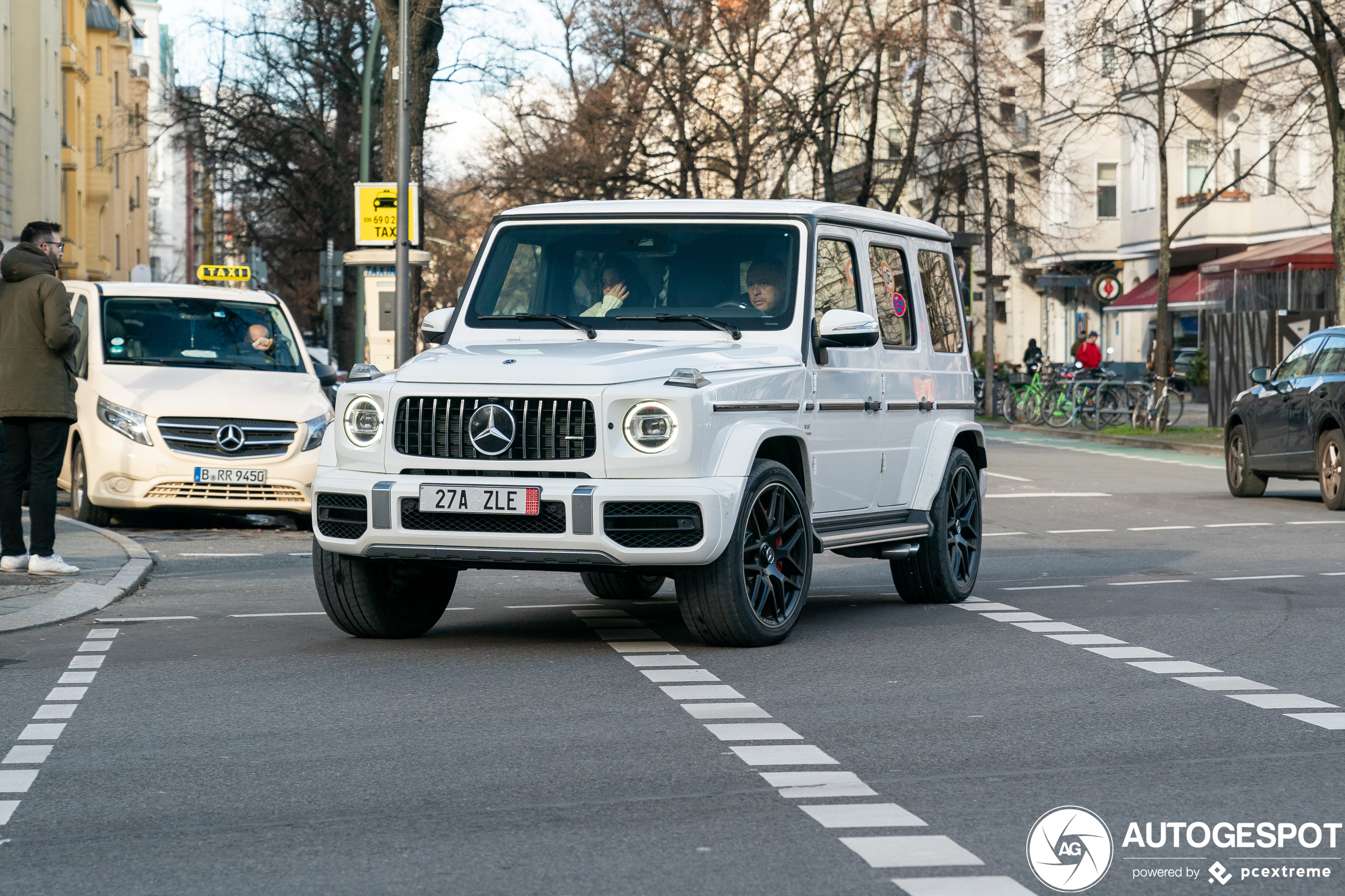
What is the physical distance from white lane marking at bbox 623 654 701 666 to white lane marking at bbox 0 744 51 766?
2.63 metres

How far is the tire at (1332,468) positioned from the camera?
722 inches

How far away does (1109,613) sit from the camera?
10383 mm

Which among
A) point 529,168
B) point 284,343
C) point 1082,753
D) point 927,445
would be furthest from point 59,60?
point 1082,753

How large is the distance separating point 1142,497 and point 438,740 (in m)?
15.0

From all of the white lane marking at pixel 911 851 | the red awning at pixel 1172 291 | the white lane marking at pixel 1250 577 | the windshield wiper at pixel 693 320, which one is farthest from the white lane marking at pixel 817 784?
the red awning at pixel 1172 291

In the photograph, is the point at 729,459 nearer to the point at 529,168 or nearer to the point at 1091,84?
the point at 529,168

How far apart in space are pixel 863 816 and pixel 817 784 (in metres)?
0.45

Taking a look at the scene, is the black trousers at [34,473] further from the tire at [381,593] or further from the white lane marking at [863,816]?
the white lane marking at [863,816]

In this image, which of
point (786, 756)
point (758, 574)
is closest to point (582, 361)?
point (758, 574)

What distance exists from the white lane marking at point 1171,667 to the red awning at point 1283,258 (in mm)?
29236

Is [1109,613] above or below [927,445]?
below

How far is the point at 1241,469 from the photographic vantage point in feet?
67.2

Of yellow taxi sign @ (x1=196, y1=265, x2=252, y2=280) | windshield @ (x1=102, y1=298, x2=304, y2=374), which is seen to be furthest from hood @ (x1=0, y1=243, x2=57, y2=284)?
yellow taxi sign @ (x1=196, y1=265, x2=252, y2=280)

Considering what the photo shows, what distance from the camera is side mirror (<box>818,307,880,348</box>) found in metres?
9.34
